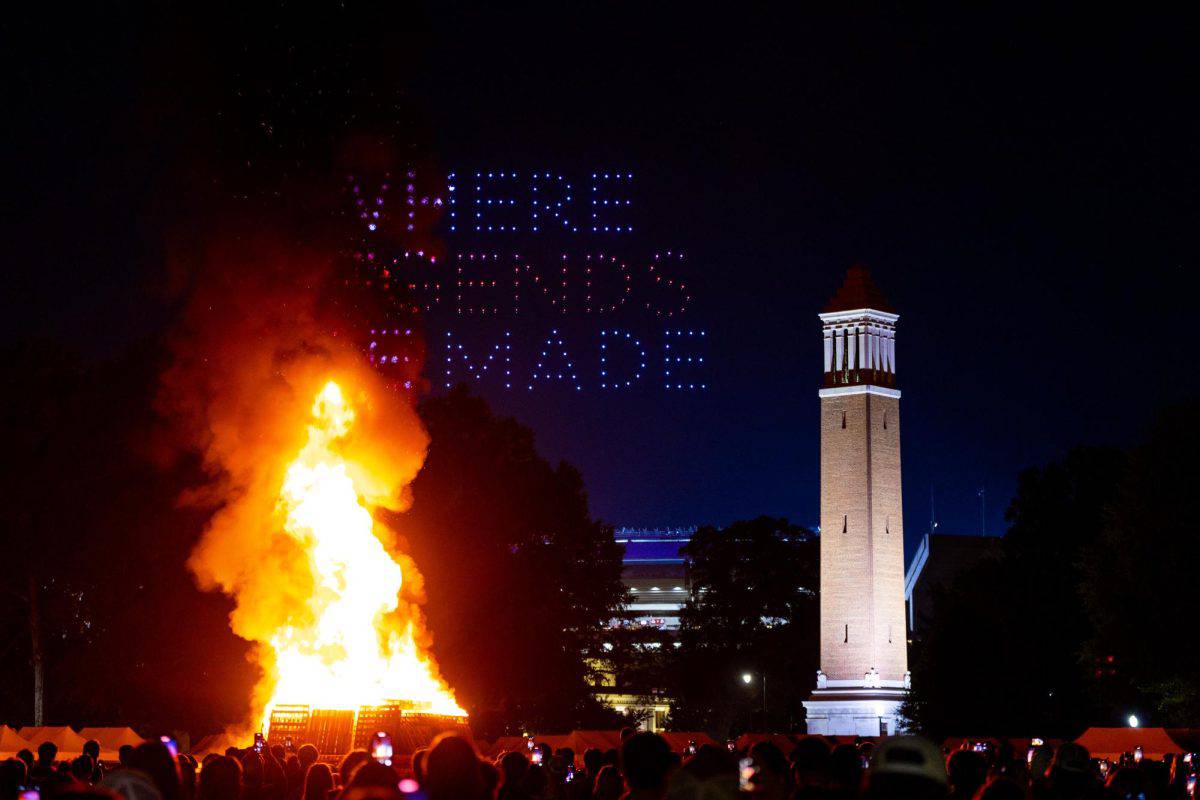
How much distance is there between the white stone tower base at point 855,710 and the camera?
317ft

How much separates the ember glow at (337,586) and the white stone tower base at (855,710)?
171 feet

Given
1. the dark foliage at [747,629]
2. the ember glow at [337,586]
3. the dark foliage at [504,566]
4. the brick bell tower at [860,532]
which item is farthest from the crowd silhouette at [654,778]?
the dark foliage at [747,629]

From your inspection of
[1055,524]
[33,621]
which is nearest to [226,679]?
[33,621]

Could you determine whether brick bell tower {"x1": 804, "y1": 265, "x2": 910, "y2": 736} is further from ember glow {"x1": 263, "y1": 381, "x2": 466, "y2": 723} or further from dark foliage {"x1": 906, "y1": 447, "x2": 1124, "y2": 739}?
ember glow {"x1": 263, "y1": 381, "x2": 466, "y2": 723}

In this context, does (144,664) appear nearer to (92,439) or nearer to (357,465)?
(92,439)

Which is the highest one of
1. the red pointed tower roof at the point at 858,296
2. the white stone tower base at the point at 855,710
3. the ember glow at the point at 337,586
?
the red pointed tower roof at the point at 858,296

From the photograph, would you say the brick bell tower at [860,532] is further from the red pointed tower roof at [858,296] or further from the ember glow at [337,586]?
the ember glow at [337,586]

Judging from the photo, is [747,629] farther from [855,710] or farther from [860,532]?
[855,710]

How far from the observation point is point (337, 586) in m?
47.3

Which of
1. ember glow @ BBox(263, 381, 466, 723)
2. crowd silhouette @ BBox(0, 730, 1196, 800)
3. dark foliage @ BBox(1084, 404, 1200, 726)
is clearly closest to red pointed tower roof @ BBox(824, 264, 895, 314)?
dark foliage @ BBox(1084, 404, 1200, 726)

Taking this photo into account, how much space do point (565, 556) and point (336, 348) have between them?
28.9 m

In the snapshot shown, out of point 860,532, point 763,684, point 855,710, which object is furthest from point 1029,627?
point 763,684

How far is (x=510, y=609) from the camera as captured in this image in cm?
7212

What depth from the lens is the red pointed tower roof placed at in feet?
342
